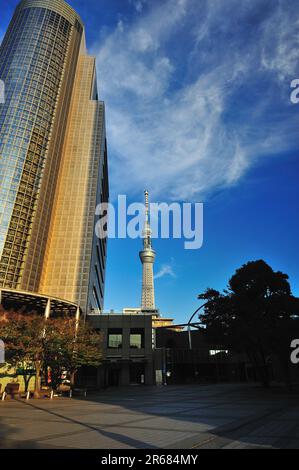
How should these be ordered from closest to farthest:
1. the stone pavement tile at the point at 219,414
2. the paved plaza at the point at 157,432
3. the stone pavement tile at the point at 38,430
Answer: the paved plaza at the point at 157,432
the stone pavement tile at the point at 38,430
the stone pavement tile at the point at 219,414

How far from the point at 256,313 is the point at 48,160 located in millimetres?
73835

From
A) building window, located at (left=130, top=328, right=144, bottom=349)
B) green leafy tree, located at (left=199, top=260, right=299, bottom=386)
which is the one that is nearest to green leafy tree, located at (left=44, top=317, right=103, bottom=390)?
green leafy tree, located at (left=199, top=260, right=299, bottom=386)

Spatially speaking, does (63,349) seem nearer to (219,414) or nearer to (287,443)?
(219,414)

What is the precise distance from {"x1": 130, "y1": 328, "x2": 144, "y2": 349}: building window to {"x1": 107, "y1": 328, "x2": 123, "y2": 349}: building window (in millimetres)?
1964

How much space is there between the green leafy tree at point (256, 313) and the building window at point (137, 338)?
22.4 metres

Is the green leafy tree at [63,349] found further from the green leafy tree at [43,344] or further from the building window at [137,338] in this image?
the building window at [137,338]

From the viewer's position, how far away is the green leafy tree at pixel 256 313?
103ft

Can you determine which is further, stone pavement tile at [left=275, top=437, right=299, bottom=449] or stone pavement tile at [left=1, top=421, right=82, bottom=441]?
stone pavement tile at [left=1, top=421, right=82, bottom=441]

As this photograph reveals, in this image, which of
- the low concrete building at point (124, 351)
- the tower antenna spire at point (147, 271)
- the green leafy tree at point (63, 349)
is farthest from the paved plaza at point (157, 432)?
the tower antenna spire at point (147, 271)

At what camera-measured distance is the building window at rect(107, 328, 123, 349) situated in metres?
57.5

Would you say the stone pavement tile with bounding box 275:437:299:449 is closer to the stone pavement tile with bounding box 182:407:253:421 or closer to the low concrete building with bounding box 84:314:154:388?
the stone pavement tile with bounding box 182:407:253:421

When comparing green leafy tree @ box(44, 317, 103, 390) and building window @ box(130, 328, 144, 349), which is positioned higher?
building window @ box(130, 328, 144, 349)

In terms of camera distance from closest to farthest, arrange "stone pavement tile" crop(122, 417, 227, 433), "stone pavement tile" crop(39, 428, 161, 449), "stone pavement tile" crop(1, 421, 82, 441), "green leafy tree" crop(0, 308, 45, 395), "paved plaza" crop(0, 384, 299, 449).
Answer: "stone pavement tile" crop(39, 428, 161, 449), "paved plaza" crop(0, 384, 299, 449), "stone pavement tile" crop(1, 421, 82, 441), "stone pavement tile" crop(122, 417, 227, 433), "green leafy tree" crop(0, 308, 45, 395)
